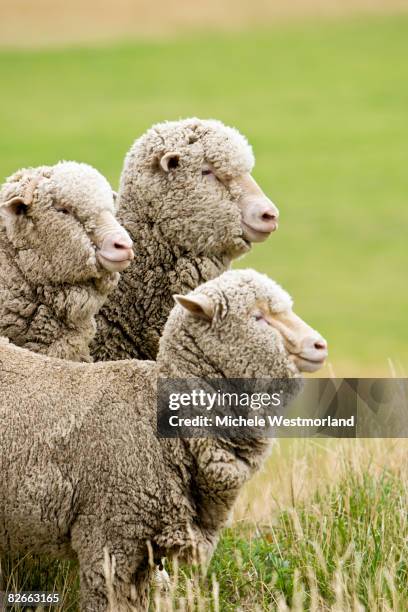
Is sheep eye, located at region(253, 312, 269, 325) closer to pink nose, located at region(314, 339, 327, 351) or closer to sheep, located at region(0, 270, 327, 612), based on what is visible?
sheep, located at region(0, 270, 327, 612)

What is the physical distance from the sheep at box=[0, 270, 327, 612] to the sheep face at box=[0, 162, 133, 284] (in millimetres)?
531

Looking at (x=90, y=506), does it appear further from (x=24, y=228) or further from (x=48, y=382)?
(x=24, y=228)

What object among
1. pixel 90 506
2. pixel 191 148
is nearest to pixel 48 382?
pixel 90 506

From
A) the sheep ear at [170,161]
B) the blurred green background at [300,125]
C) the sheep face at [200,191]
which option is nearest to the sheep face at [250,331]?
the sheep face at [200,191]

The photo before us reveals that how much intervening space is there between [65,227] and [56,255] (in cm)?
11

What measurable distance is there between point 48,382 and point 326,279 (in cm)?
1765

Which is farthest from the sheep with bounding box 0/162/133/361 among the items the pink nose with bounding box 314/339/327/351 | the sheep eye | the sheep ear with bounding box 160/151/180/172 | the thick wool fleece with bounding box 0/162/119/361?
the pink nose with bounding box 314/339/327/351

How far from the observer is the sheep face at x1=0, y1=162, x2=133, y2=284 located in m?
4.96

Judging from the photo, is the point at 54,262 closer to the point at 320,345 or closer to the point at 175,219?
the point at 175,219

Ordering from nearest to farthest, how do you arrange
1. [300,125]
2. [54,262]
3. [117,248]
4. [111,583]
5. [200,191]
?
[111,583], [117,248], [54,262], [200,191], [300,125]

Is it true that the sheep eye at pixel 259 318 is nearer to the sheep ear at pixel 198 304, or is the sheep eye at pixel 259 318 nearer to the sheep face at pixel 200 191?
the sheep ear at pixel 198 304

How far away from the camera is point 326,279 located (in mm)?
22031

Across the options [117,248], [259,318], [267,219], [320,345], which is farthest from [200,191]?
[320,345]

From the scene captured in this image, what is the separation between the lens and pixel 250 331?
4496 millimetres
